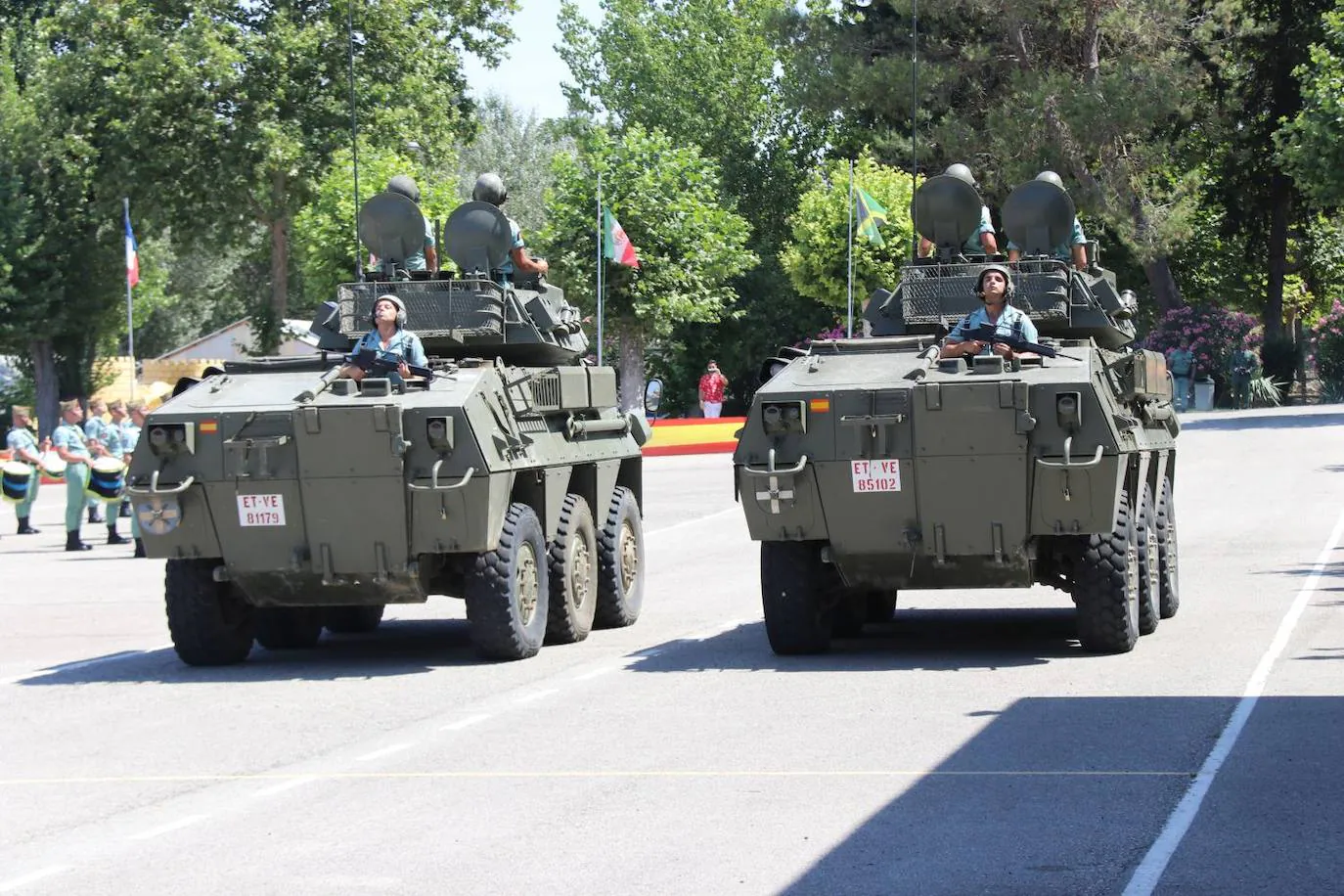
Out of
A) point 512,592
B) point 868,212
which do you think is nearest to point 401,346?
point 512,592

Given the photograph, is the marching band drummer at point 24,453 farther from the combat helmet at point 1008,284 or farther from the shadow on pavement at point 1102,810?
the shadow on pavement at point 1102,810

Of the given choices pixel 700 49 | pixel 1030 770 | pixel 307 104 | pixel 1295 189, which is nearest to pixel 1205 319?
pixel 1295 189

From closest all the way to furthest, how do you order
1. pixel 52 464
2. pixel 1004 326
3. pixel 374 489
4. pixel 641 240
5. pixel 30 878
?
pixel 30 878 < pixel 374 489 < pixel 1004 326 < pixel 52 464 < pixel 641 240

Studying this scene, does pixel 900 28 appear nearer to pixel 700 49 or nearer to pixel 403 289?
pixel 700 49

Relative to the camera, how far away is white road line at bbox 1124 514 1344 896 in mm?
7129

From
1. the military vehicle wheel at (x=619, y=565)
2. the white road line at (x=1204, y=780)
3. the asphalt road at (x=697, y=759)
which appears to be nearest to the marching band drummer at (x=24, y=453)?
the asphalt road at (x=697, y=759)

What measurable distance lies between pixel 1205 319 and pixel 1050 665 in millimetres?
37556

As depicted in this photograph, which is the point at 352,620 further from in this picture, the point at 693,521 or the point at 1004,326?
the point at 693,521

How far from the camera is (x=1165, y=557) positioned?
47.4ft

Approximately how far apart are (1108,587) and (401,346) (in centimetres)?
445

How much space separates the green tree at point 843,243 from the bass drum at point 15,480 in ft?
102

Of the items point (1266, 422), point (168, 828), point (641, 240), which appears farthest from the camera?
point (641, 240)

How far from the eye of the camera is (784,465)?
12.5 m

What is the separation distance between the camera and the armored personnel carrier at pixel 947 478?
12.2 m
